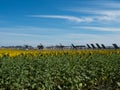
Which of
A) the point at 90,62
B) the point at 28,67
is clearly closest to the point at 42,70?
the point at 28,67

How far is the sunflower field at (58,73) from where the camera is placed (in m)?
13.8

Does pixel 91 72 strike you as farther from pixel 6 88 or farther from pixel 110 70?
pixel 6 88

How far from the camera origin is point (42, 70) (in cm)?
1531

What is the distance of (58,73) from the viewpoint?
16062mm

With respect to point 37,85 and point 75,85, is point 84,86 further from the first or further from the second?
point 37,85

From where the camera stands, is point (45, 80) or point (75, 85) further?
point (75, 85)

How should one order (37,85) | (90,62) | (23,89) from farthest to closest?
(90,62)
(37,85)
(23,89)

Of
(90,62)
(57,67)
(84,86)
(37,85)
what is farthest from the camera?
(90,62)

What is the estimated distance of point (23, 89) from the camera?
13.6 meters

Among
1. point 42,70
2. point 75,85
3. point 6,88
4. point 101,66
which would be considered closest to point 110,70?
point 101,66

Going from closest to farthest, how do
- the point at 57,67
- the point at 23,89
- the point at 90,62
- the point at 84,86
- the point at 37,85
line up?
the point at 23,89, the point at 37,85, the point at 57,67, the point at 84,86, the point at 90,62

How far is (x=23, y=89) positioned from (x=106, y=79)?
23.4ft

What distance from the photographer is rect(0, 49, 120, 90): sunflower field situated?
13.8 metres

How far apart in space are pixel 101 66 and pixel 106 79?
27.4 inches
